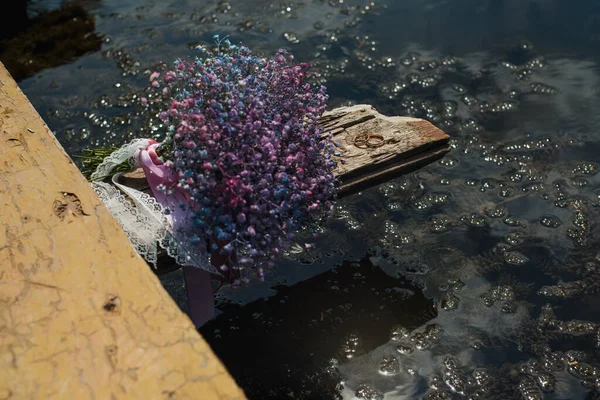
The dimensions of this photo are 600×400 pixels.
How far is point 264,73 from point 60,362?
1385mm

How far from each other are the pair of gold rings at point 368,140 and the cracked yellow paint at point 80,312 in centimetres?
129

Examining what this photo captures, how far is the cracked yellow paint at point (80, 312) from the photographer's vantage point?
1.81 m

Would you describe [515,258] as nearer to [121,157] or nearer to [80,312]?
[121,157]

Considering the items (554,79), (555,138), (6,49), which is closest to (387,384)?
(555,138)

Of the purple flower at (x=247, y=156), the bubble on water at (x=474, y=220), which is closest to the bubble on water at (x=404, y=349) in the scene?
the purple flower at (x=247, y=156)

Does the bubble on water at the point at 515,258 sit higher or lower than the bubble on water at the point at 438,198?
lower

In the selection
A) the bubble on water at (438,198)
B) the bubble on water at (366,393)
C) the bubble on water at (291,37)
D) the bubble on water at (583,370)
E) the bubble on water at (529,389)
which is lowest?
the bubble on water at (366,393)

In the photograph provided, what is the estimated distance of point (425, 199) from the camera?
3.92 metres

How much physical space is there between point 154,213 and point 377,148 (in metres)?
1.10

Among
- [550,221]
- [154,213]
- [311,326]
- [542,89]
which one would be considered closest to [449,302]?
[311,326]

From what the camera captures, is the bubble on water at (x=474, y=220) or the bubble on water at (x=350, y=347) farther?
the bubble on water at (x=474, y=220)

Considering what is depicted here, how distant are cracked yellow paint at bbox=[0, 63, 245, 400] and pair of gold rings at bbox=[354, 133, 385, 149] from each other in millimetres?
1290

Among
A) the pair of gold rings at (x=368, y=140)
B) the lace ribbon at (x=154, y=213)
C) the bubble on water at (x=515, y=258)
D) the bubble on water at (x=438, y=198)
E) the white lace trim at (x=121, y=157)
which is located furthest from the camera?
the bubble on water at (x=438, y=198)

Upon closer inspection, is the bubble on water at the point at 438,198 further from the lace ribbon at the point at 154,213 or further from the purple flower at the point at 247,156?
the lace ribbon at the point at 154,213
